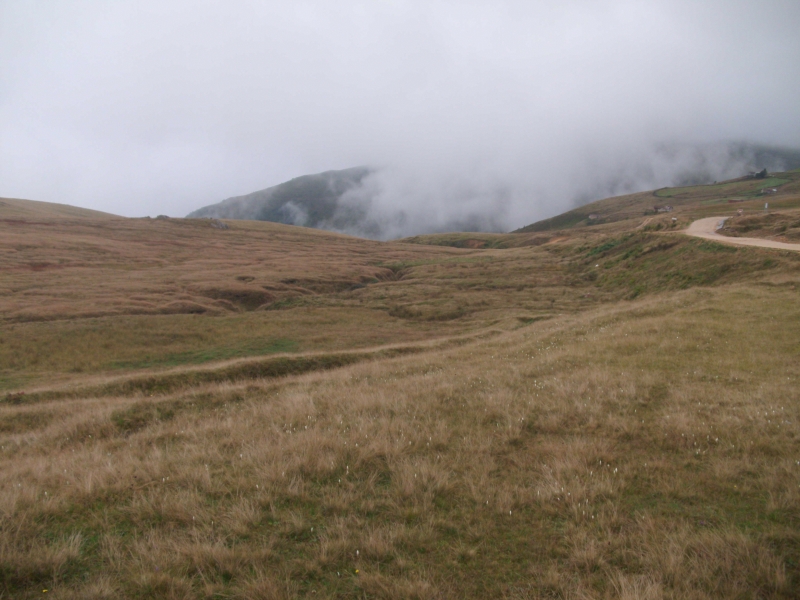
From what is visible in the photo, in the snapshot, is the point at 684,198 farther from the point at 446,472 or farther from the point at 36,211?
the point at 36,211

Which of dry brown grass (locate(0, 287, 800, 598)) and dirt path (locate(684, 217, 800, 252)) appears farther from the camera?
dirt path (locate(684, 217, 800, 252))

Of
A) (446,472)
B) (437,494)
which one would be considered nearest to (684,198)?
(446,472)

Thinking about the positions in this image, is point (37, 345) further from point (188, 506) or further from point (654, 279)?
point (654, 279)

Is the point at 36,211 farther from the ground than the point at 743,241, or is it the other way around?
the point at 36,211

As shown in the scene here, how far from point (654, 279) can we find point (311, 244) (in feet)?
267

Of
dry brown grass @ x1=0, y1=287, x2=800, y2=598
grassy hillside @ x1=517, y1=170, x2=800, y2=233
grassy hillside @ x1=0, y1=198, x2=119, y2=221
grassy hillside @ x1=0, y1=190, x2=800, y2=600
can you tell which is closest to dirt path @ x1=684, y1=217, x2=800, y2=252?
grassy hillside @ x1=0, y1=190, x2=800, y2=600

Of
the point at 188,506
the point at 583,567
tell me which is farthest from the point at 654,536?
the point at 188,506

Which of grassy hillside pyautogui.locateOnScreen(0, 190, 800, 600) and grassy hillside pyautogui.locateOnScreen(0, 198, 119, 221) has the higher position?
grassy hillside pyautogui.locateOnScreen(0, 198, 119, 221)

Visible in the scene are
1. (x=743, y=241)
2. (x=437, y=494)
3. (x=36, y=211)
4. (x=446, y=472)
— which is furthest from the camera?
(x=36, y=211)

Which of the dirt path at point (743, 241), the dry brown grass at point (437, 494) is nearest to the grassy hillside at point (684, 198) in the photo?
the dirt path at point (743, 241)

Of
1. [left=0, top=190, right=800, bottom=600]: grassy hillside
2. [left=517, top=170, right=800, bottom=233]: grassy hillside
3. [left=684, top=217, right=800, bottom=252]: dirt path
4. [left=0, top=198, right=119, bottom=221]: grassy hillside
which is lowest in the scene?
[left=0, top=190, right=800, bottom=600]: grassy hillside

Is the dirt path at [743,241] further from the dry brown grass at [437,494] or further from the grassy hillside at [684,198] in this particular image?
the grassy hillside at [684,198]

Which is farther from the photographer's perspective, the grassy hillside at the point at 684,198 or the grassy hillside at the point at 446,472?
the grassy hillside at the point at 684,198

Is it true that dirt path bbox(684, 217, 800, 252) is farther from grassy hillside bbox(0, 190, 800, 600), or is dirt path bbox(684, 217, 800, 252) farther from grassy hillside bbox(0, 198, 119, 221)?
grassy hillside bbox(0, 198, 119, 221)
